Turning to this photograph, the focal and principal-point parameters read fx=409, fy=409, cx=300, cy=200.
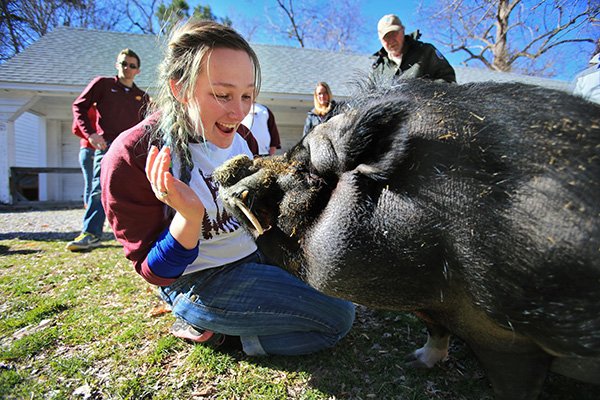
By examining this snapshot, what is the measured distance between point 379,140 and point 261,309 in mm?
1502

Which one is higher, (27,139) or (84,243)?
(84,243)

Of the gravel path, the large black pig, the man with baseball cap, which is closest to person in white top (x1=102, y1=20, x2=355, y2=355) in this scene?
the large black pig

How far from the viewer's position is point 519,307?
4.27 feet

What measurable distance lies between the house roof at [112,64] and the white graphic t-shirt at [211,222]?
9.33 meters

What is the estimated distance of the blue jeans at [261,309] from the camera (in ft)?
8.39

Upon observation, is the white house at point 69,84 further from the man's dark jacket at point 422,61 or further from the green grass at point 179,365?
the green grass at point 179,365

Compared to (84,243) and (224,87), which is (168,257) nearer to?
(224,87)

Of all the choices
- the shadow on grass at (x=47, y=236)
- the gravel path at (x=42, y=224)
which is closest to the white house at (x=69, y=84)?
the gravel path at (x=42, y=224)

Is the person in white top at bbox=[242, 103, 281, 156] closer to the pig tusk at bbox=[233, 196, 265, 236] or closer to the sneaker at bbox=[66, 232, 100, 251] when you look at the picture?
the sneaker at bbox=[66, 232, 100, 251]

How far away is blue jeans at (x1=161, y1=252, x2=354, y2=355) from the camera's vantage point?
2557 mm

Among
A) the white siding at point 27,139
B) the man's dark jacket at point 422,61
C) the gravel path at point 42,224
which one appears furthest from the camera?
the white siding at point 27,139

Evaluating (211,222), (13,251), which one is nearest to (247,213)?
(211,222)

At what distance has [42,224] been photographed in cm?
840

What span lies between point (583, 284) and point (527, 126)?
50cm
